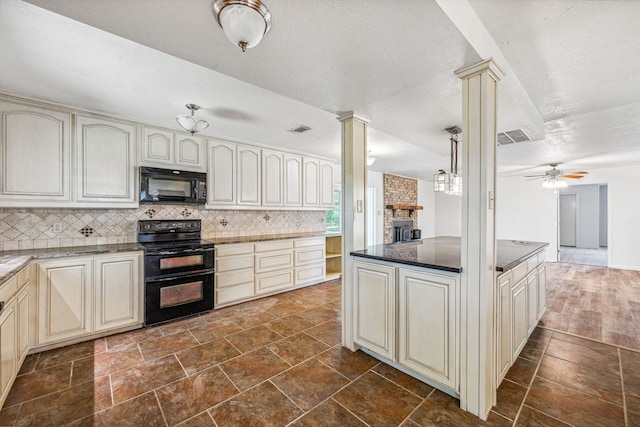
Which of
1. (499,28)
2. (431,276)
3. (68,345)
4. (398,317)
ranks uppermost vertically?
(499,28)

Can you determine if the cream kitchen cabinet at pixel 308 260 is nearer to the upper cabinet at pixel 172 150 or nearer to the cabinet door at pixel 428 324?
the upper cabinet at pixel 172 150

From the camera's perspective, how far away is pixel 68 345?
258 cm

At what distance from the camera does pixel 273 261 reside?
4.11m

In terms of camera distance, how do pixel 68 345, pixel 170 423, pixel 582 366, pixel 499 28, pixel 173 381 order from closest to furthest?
pixel 499 28 < pixel 170 423 < pixel 173 381 < pixel 582 366 < pixel 68 345

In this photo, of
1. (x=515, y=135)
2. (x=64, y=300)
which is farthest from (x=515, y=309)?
(x=64, y=300)

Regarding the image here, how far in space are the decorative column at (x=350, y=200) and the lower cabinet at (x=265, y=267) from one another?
177 cm

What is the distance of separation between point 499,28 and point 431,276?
1556mm

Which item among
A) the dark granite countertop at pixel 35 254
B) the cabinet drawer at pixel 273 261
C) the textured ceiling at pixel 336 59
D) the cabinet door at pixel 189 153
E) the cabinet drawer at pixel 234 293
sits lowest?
the cabinet drawer at pixel 234 293

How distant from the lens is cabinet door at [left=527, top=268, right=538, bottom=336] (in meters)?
2.56

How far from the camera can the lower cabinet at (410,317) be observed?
1828mm

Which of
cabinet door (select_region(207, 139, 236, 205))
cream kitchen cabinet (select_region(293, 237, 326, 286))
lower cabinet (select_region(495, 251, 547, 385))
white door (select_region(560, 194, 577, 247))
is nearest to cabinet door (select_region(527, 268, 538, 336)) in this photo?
lower cabinet (select_region(495, 251, 547, 385))

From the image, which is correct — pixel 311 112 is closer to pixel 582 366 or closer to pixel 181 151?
pixel 181 151

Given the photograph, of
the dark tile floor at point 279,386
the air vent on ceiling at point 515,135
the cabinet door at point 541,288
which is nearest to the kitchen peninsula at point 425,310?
the dark tile floor at point 279,386

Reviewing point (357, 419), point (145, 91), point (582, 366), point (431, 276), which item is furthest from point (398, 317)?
point (145, 91)
